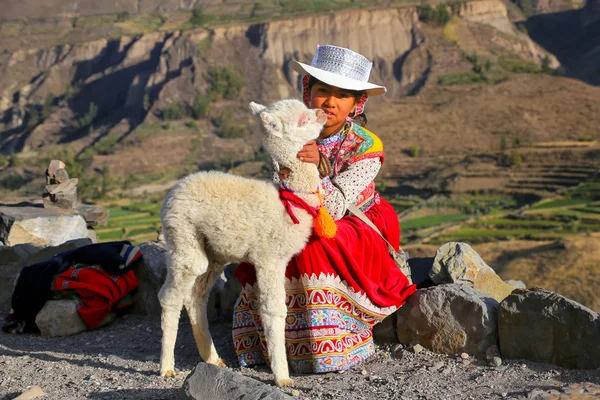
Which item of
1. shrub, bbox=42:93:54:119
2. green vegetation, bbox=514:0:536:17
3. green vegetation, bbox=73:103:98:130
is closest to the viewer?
green vegetation, bbox=73:103:98:130

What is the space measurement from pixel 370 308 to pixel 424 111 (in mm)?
61507

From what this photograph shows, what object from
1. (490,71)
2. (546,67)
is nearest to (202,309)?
(490,71)

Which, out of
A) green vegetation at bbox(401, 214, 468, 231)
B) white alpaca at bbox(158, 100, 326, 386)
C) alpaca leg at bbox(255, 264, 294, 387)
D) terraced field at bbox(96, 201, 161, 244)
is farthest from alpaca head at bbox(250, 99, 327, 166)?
green vegetation at bbox(401, 214, 468, 231)

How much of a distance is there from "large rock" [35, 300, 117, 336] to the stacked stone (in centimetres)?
504

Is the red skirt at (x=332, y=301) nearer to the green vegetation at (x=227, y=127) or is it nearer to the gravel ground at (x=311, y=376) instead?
the gravel ground at (x=311, y=376)

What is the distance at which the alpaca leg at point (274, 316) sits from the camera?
4.36m

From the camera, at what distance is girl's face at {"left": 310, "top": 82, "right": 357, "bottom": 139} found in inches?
197

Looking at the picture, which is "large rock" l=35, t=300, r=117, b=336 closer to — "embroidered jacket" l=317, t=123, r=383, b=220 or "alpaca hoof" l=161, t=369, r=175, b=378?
"alpaca hoof" l=161, t=369, r=175, b=378

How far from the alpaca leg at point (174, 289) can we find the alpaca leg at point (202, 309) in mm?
115

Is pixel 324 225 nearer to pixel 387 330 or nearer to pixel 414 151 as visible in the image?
pixel 387 330

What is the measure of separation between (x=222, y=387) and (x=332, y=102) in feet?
6.89

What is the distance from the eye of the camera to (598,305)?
22.4 metres

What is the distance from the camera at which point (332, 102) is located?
4984mm

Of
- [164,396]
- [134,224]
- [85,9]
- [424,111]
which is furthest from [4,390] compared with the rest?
[85,9]
